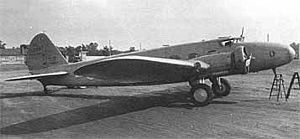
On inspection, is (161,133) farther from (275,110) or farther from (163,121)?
(275,110)

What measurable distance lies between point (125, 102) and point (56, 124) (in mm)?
3793

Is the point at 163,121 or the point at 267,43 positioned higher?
the point at 267,43

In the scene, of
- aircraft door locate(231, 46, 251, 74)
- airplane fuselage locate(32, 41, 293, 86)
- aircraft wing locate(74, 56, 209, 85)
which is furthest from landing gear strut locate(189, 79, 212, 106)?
aircraft door locate(231, 46, 251, 74)

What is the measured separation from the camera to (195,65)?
988 centimetres

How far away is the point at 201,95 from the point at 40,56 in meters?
8.32

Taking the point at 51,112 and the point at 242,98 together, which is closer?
the point at 51,112

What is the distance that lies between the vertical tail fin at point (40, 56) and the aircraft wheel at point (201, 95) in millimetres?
6939

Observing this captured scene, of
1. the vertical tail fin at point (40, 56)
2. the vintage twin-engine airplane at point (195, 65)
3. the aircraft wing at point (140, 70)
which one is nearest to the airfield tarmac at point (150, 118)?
the vintage twin-engine airplane at point (195, 65)

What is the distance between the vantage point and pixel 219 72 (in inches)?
409

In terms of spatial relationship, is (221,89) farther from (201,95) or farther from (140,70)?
(140,70)

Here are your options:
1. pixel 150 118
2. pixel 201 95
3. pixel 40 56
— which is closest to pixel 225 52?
pixel 201 95

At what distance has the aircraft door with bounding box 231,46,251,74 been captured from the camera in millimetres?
9836

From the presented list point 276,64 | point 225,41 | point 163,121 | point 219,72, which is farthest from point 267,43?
point 163,121

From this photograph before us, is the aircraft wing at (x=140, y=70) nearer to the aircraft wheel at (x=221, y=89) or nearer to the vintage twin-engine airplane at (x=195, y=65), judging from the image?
the vintage twin-engine airplane at (x=195, y=65)
